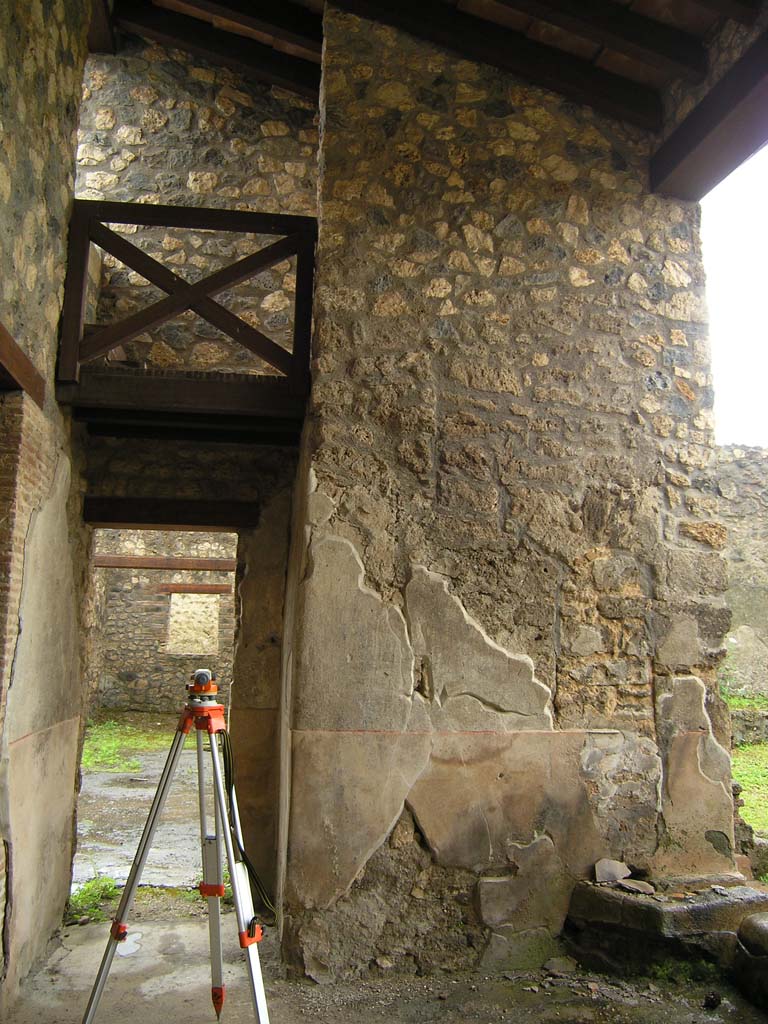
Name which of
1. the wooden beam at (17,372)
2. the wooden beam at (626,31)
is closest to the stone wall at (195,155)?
the wooden beam at (17,372)

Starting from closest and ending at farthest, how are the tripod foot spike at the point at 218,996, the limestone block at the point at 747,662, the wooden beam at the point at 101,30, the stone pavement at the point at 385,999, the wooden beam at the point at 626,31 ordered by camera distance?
the tripod foot spike at the point at 218,996
the stone pavement at the point at 385,999
the wooden beam at the point at 626,31
the wooden beam at the point at 101,30
the limestone block at the point at 747,662

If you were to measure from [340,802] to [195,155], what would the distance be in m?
4.33

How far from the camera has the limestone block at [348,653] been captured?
3354 mm

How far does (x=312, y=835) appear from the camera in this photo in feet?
10.8

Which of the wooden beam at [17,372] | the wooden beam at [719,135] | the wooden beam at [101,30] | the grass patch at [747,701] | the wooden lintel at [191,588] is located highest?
the wooden beam at [101,30]

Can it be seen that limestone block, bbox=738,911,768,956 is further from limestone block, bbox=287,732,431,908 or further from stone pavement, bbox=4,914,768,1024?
limestone block, bbox=287,732,431,908

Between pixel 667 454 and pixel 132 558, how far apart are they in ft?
30.2

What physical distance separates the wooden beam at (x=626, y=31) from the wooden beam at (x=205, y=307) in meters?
1.90

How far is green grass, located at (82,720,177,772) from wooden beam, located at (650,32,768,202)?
7501 millimetres

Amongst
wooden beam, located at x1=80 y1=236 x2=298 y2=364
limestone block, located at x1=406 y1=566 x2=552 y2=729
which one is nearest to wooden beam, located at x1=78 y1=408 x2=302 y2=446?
wooden beam, located at x1=80 y1=236 x2=298 y2=364

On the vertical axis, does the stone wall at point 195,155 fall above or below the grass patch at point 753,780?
above

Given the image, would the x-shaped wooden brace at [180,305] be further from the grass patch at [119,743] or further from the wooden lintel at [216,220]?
the grass patch at [119,743]

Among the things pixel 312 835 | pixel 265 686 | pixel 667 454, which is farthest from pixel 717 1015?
pixel 265 686

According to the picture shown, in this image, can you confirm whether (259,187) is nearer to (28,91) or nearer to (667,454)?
(28,91)
